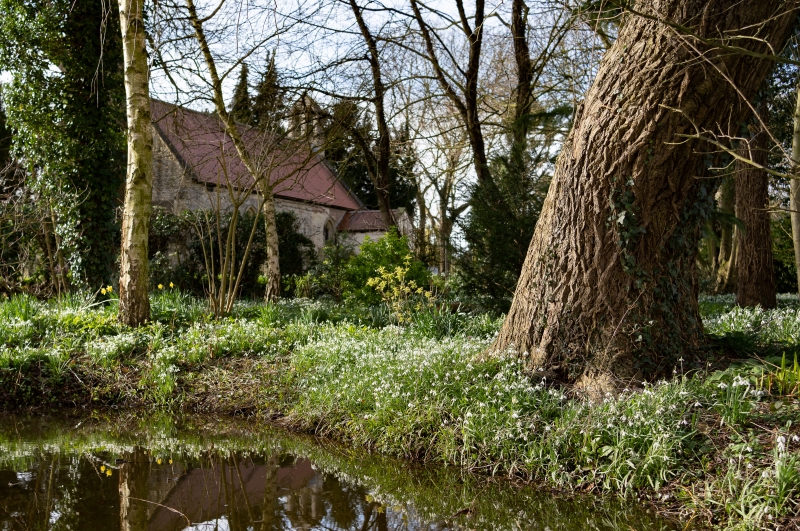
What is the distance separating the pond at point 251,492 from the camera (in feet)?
12.3

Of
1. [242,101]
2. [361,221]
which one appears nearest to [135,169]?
[242,101]

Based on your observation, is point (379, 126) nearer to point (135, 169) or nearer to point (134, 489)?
point (135, 169)

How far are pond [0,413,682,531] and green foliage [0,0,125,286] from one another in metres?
6.24

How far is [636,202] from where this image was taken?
505 centimetres

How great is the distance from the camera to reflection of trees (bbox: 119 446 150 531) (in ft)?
12.1

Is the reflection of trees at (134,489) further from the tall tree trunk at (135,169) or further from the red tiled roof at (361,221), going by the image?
the red tiled roof at (361,221)

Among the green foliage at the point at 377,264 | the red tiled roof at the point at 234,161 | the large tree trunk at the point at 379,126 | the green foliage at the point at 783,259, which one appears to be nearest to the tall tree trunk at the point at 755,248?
the green foliage at the point at 377,264

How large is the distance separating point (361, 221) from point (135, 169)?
22932 mm

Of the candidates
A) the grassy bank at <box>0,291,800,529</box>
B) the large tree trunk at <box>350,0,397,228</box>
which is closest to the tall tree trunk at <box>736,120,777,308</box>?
the grassy bank at <box>0,291,800,529</box>

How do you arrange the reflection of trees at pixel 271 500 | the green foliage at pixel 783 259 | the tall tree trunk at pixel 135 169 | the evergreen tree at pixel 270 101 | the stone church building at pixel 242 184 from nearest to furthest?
the reflection of trees at pixel 271 500
the tall tree trunk at pixel 135 169
the evergreen tree at pixel 270 101
the stone church building at pixel 242 184
the green foliage at pixel 783 259

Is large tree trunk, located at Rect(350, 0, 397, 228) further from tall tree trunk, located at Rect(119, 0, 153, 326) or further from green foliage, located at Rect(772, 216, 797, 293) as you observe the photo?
green foliage, located at Rect(772, 216, 797, 293)

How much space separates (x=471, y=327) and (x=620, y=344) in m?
2.85

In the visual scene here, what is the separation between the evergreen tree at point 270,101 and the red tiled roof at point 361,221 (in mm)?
17422

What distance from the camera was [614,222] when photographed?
509 centimetres
